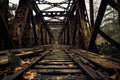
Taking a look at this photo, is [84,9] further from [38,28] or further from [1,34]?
[38,28]

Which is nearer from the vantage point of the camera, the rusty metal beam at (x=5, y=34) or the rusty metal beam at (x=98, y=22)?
the rusty metal beam at (x=98, y=22)

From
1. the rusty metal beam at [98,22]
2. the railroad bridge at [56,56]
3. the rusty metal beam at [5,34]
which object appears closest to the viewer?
the railroad bridge at [56,56]

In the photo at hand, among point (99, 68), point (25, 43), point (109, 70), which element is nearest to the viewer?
point (109, 70)

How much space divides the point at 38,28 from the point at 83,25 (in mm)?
9833

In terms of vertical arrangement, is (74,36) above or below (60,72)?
above

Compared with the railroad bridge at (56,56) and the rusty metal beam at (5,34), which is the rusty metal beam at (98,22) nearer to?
the railroad bridge at (56,56)

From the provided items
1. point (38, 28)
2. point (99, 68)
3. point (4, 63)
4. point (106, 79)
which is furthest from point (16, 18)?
point (38, 28)

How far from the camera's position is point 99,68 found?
3973mm

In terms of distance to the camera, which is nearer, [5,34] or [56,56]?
[5,34]

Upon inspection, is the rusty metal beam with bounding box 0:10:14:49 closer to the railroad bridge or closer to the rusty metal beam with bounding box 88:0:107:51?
the railroad bridge

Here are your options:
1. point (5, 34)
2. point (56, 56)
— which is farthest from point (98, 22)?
point (5, 34)

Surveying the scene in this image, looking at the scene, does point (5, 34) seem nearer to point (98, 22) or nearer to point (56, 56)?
point (56, 56)

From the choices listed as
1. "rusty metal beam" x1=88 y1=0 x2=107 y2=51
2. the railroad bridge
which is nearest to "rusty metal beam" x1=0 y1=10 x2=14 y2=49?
the railroad bridge

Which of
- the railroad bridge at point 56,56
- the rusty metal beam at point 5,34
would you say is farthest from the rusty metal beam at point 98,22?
the rusty metal beam at point 5,34
